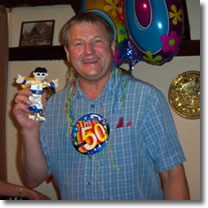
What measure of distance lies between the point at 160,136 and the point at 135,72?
1392 mm

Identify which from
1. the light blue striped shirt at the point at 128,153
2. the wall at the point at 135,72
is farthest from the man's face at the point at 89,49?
the wall at the point at 135,72


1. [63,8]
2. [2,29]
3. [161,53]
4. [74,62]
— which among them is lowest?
[74,62]

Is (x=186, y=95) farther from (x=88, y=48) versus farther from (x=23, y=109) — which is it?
(x=23, y=109)

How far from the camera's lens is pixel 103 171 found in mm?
976

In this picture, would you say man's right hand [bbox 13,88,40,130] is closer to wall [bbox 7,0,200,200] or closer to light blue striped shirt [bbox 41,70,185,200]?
light blue striped shirt [bbox 41,70,185,200]

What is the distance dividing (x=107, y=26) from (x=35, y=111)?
19.0 inches

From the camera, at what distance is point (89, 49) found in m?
0.99

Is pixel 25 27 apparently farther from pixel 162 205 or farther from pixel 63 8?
pixel 162 205

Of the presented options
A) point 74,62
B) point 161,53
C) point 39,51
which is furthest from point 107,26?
point 39,51

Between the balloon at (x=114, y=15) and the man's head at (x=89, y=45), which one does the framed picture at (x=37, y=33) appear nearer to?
the balloon at (x=114, y=15)

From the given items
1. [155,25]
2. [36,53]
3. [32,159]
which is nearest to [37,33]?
[36,53]

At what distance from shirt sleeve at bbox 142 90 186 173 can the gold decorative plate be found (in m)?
1.23

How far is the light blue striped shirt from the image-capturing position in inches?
37.0

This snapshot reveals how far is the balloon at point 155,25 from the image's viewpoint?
53.8 inches
